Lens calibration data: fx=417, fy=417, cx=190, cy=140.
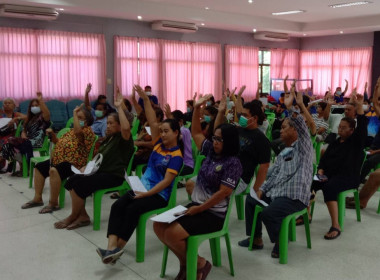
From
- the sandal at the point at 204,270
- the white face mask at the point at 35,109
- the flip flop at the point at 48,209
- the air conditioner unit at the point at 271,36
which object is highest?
the air conditioner unit at the point at 271,36

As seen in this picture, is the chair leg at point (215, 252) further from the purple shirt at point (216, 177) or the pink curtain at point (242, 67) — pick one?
the pink curtain at point (242, 67)

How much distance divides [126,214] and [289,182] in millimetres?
1253

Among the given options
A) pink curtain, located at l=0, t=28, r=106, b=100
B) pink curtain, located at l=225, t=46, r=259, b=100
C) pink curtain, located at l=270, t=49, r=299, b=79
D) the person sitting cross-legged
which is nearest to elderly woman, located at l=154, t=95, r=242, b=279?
the person sitting cross-legged

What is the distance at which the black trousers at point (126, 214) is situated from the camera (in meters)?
3.01

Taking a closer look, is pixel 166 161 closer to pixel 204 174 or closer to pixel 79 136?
pixel 204 174

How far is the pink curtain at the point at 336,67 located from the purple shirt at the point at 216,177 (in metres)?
13.0

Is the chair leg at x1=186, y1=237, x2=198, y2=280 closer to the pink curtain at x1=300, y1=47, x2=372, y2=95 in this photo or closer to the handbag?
the handbag

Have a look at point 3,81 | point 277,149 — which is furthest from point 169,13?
point 277,149

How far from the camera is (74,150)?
14.2 ft

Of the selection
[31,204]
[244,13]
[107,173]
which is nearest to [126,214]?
[107,173]

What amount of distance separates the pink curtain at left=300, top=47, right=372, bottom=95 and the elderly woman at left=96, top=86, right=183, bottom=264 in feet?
41.9

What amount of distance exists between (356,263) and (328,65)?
13256mm

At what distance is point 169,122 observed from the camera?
3.22 metres

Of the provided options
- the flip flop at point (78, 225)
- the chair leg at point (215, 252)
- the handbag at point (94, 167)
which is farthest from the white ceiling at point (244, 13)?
the chair leg at point (215, 252)
